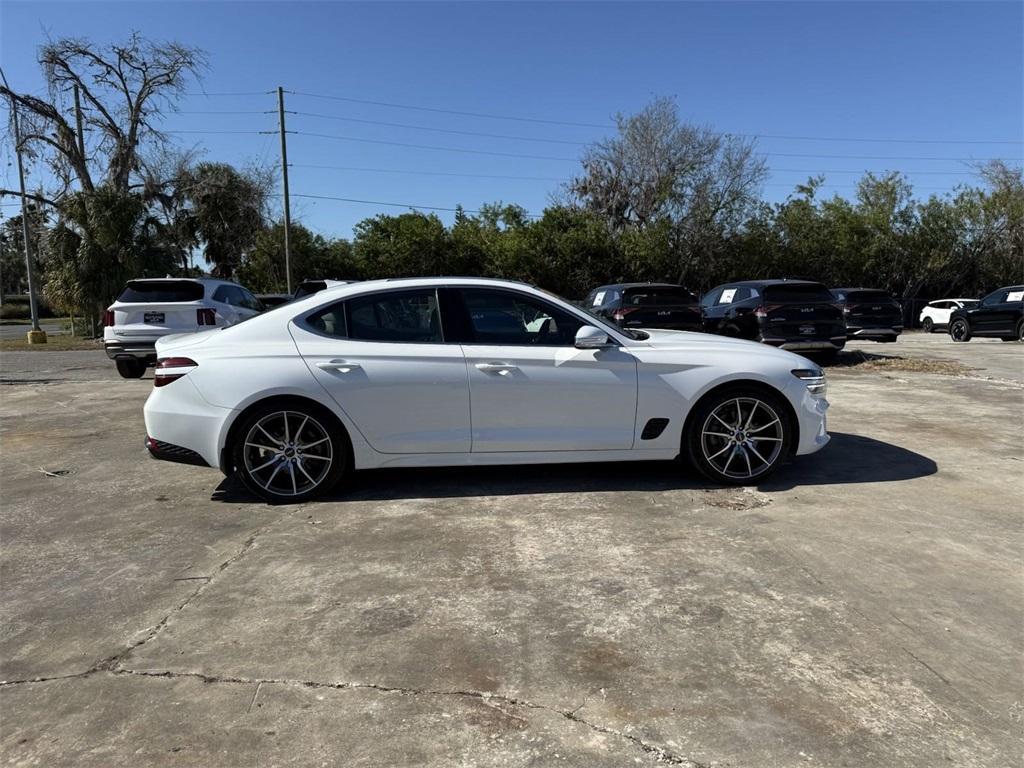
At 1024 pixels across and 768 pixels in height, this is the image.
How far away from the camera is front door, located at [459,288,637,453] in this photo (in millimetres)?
5129

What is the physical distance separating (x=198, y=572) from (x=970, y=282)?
42051 millimetres

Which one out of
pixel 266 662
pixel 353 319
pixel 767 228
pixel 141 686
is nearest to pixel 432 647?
pixel 266 662

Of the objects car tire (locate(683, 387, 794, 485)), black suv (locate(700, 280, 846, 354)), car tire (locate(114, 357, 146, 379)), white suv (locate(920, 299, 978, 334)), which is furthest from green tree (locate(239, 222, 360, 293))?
car tire (locate(683, 387, 794, 485))

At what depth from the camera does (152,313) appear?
11758 mm

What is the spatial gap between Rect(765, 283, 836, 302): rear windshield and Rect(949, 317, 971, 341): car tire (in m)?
11.9

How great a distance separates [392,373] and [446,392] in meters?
0.41

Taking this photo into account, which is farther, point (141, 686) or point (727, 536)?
point (727, 536)

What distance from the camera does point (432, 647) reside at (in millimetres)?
3145

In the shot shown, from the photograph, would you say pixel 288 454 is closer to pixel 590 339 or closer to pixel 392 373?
pixel 392 373

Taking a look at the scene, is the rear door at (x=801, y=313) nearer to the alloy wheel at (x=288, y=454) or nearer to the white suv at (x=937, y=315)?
the alloy wheel at (x=288, y=454)

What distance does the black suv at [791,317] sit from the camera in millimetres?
13109

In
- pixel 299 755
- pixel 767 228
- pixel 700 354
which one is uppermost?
pixel 767 228

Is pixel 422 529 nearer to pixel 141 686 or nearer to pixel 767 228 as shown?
pixel 141 686

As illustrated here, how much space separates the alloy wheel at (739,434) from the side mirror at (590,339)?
103cm
